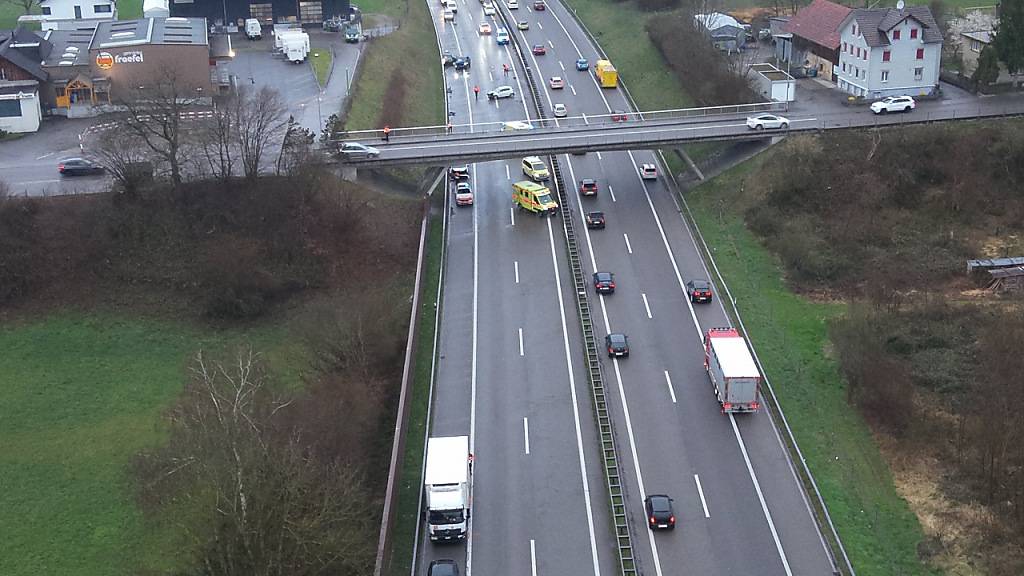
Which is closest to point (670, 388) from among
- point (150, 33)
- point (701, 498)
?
point (701, 498)

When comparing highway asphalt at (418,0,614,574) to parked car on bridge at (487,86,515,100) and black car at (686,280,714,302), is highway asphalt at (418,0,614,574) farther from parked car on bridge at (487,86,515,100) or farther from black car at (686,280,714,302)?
parked car on bridge at (487,86,515,100)

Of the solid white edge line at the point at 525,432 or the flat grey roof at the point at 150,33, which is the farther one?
the flat grey roof at the point at 150,33


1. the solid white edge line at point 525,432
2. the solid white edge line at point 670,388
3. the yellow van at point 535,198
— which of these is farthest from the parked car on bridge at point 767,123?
the solid white edge line at point 525,432

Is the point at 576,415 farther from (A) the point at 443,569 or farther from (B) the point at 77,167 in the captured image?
(B) the point at 77,167

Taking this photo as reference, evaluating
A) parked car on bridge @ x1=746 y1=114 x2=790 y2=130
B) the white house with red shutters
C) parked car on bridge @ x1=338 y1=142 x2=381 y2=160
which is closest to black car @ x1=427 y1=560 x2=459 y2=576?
parked car on bridge @ x1=338 y1=142 x2=381 y2=160

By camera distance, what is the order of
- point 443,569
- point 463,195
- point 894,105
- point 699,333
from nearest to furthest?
point 443,569 → point 699,333 → point 463,195 → point 894,105

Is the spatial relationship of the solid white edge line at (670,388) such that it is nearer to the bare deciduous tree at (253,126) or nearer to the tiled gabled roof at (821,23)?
the bare deciduous tree at (253,126)
